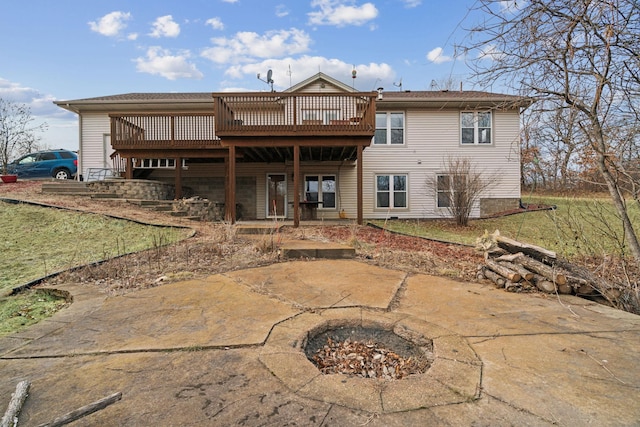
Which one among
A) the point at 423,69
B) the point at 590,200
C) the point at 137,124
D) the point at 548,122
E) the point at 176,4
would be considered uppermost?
the point at 176,4

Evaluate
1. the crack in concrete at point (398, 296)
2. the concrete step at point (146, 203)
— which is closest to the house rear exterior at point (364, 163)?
the concrete step at point (146, 203)

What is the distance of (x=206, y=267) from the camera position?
4.34 meters

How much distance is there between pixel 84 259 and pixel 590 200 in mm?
7129

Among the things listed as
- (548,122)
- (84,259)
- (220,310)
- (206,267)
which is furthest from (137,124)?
(548,122)

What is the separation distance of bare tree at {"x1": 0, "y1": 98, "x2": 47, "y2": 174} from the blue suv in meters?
0.81

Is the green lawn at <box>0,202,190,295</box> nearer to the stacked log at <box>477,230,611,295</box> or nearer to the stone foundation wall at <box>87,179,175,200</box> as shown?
the stone foundation wall at <box>87,179,175,200</box>

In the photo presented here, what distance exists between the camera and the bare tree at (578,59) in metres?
2.81

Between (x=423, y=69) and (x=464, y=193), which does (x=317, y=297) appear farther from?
(x=464, y=193)

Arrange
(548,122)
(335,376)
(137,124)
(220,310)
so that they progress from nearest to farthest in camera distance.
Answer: (335,376) < (220,310) < (548,122) < (137,124)

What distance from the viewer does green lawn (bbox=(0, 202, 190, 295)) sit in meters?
4.38

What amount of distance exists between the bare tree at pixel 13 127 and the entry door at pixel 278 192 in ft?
41.4

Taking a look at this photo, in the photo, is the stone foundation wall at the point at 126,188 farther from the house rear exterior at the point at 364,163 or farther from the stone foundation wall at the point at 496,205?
the stone foundation wall at the point at 496,205

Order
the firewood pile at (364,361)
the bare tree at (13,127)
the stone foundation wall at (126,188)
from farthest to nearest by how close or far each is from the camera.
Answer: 1. the bare tree at (13,127)
2. the stone foundation wall at (126,188)
3. the firewood pile at (364,361)

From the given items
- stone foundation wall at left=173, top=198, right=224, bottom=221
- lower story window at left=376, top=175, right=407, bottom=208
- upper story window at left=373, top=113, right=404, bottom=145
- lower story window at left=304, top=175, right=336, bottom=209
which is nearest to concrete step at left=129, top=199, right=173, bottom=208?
stone foundation wall at left=173, top=198, right=224, bottom=221
